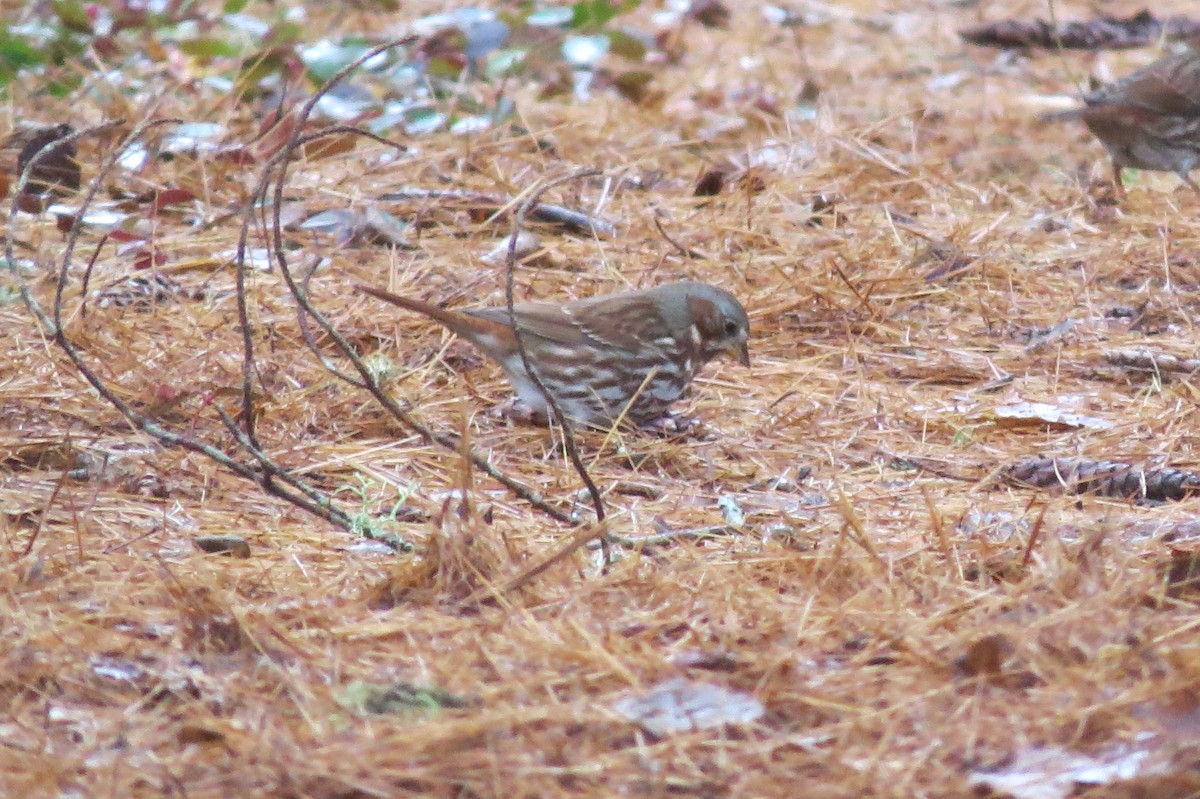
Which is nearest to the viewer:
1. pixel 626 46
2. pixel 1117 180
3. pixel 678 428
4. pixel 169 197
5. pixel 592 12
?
pixel 678 428

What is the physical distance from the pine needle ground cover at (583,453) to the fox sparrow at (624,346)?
7.0 inches

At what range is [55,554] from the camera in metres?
3.39

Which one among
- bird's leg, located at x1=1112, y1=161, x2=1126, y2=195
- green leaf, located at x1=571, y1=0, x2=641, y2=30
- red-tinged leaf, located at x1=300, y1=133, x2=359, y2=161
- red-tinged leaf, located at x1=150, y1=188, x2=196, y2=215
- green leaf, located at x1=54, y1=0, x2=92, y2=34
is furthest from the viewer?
green leaf, located at x1=571, y1=0, x2=641, y2=30

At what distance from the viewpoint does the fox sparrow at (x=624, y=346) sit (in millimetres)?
5129

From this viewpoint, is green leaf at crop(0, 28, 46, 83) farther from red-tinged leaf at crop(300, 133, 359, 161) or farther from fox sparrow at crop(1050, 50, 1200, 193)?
fox sparrow at crop(1050, 50, 1200, 193)

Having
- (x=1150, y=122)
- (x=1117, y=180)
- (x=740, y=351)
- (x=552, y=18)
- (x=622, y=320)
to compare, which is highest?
(x=622, y=320)

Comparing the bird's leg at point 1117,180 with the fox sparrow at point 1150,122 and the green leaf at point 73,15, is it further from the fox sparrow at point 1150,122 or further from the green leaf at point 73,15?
the green leaf at point 73,15

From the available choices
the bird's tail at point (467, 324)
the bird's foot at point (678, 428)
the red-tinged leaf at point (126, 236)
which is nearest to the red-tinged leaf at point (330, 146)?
the red-tinged leaf at point (126, 236)

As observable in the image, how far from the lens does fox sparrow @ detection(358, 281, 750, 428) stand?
5129 mm

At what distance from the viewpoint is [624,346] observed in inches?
208

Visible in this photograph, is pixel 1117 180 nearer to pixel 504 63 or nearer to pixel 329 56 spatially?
pixel 504 63

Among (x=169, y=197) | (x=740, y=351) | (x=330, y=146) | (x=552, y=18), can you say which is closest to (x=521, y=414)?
(x=740, y=351)

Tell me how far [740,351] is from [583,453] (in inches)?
29.9

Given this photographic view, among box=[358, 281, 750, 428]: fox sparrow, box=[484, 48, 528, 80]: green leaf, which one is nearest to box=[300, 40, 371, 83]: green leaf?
box=[484, 48, 528, 80]: green leaf
